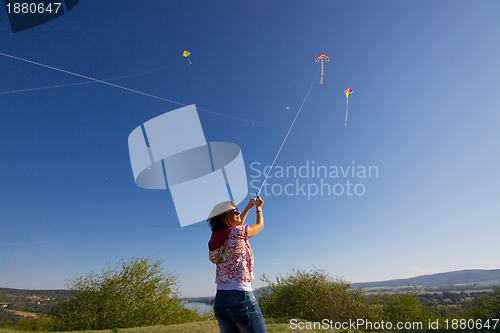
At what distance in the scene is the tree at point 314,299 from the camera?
26.8 metres

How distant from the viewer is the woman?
2268 mm

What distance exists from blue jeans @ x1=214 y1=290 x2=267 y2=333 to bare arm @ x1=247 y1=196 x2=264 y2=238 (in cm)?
57

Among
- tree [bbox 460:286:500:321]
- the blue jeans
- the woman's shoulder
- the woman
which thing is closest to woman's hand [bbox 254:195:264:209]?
the woman

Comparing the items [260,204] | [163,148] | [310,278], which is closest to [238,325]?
[260,204]

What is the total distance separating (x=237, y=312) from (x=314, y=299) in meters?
31.0

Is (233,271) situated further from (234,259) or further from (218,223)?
(218,223)

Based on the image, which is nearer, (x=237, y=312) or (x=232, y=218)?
(x=237, y=312)

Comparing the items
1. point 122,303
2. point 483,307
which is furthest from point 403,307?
point 122,303

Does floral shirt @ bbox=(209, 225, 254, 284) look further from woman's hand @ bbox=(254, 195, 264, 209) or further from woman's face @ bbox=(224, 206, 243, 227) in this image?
→ woman's hand @ bbox=(254, 195, 264, 209)

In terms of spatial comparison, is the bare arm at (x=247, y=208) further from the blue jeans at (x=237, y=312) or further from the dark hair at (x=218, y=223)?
the blue jeans at (x=237, y=312)

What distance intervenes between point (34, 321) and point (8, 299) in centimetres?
1675

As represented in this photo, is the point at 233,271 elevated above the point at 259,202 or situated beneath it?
situated beneath

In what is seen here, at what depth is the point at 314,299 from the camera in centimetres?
2870

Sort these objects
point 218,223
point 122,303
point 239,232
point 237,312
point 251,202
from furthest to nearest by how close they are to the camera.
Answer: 1. point 122,303
2. point 251,202
3. point 218,223
4. point 239,232
5. point 237,312
